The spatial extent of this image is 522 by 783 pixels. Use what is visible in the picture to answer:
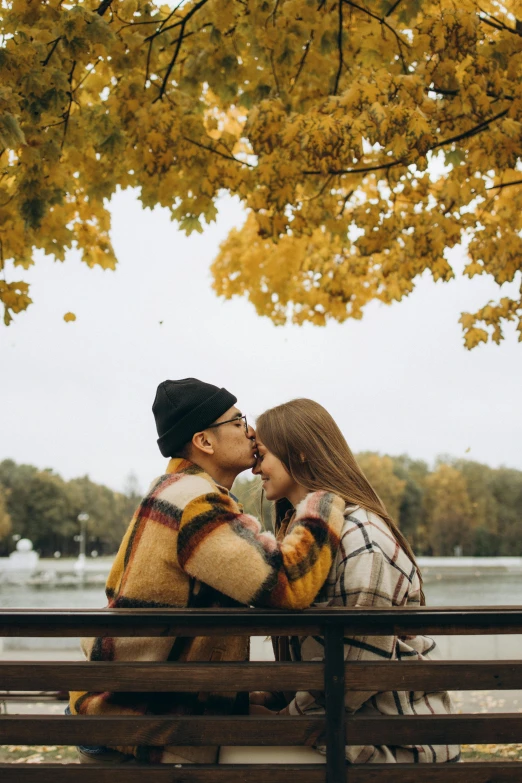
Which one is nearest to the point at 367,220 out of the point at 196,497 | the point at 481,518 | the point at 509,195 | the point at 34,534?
the point at 509,195

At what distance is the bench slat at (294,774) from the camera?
8.09 ft

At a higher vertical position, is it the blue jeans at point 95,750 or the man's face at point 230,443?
the man's face at point 230,443

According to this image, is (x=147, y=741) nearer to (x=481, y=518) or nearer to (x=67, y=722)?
(x=67, y=722)

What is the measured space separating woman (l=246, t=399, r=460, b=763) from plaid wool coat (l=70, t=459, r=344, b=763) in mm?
141

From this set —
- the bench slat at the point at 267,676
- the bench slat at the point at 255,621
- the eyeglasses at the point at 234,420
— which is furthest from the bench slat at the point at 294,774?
the eyeglasses at the point at 234,420

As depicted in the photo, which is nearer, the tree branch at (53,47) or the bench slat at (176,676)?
the bench slat at (176,676)

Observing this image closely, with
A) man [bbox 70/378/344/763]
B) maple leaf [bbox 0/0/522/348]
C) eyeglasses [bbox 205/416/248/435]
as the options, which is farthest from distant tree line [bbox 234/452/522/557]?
man [bbox 70/378/344/763]

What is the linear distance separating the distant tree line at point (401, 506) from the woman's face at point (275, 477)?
2492 inches

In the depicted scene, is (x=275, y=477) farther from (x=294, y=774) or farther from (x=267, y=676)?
(x=294, y=774)

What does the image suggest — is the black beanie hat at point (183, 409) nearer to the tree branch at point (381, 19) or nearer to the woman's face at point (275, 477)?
the woman's face at point (275, 477)

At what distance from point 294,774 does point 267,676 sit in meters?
0.32

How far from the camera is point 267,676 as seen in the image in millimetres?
2475

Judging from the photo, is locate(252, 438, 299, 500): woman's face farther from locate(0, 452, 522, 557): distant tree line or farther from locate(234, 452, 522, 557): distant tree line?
locate(234, 452, 522, 557): distant tree line

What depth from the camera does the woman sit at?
2609 mm
